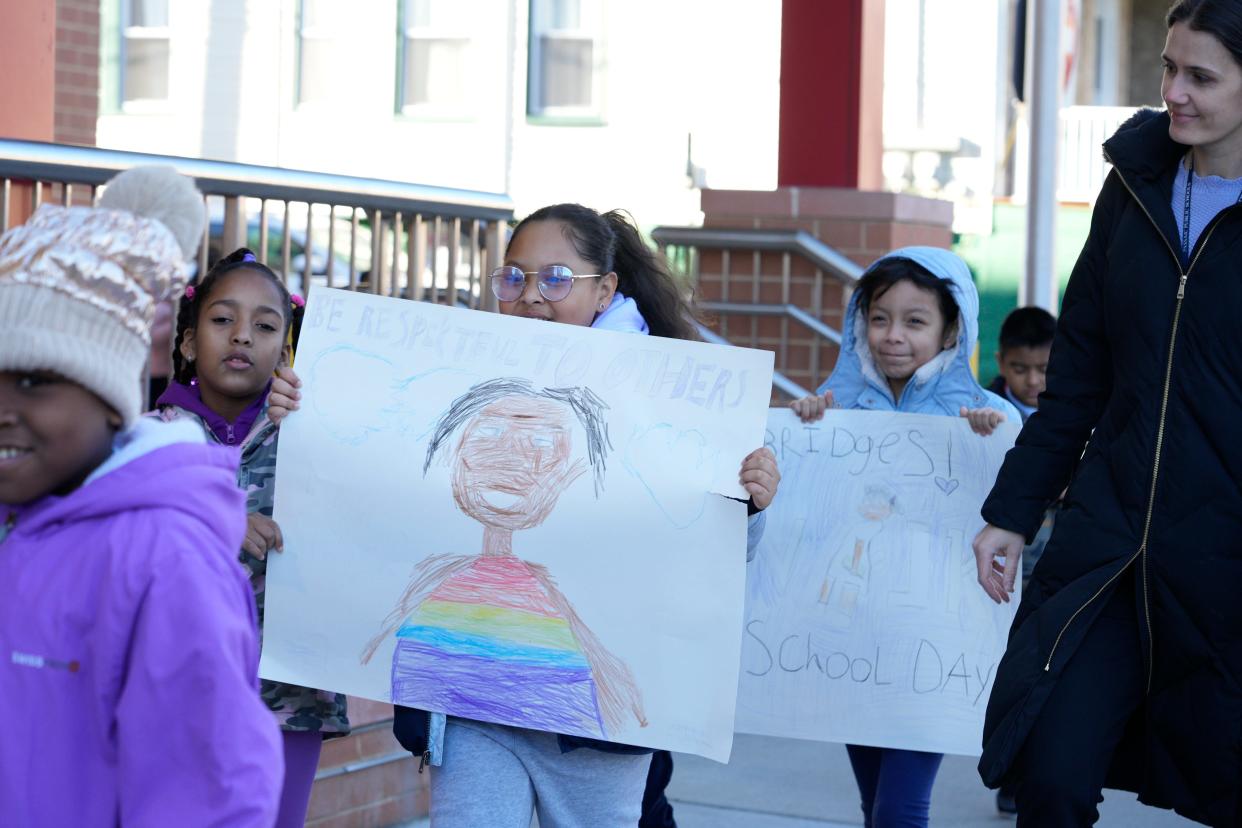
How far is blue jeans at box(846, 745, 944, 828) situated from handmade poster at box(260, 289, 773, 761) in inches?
35.9

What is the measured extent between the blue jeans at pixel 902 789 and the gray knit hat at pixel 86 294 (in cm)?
250

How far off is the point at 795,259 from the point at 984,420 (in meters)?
4.40

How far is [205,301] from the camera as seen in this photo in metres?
3.85

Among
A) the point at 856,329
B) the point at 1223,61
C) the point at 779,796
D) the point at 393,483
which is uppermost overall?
the point at 1223,61

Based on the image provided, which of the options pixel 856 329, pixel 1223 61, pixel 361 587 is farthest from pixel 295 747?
pixel 1223 61

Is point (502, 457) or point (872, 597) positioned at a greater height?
point (502, 457)

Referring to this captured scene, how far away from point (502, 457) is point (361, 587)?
40 centimetres

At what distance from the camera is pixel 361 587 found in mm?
3578

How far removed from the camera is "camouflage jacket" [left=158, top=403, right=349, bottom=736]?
3.75 m

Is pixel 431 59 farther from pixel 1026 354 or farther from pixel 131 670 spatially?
pixel 131 670

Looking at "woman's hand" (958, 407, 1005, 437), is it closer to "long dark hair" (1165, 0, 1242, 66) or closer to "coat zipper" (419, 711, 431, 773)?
"long dark hair" (1165, 0, 1242, 66)

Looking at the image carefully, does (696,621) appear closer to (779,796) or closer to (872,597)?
(872,597)

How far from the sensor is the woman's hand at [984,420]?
14.2ft

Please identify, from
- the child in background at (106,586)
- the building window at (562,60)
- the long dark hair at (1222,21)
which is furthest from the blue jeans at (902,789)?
the building window at (562,60)
